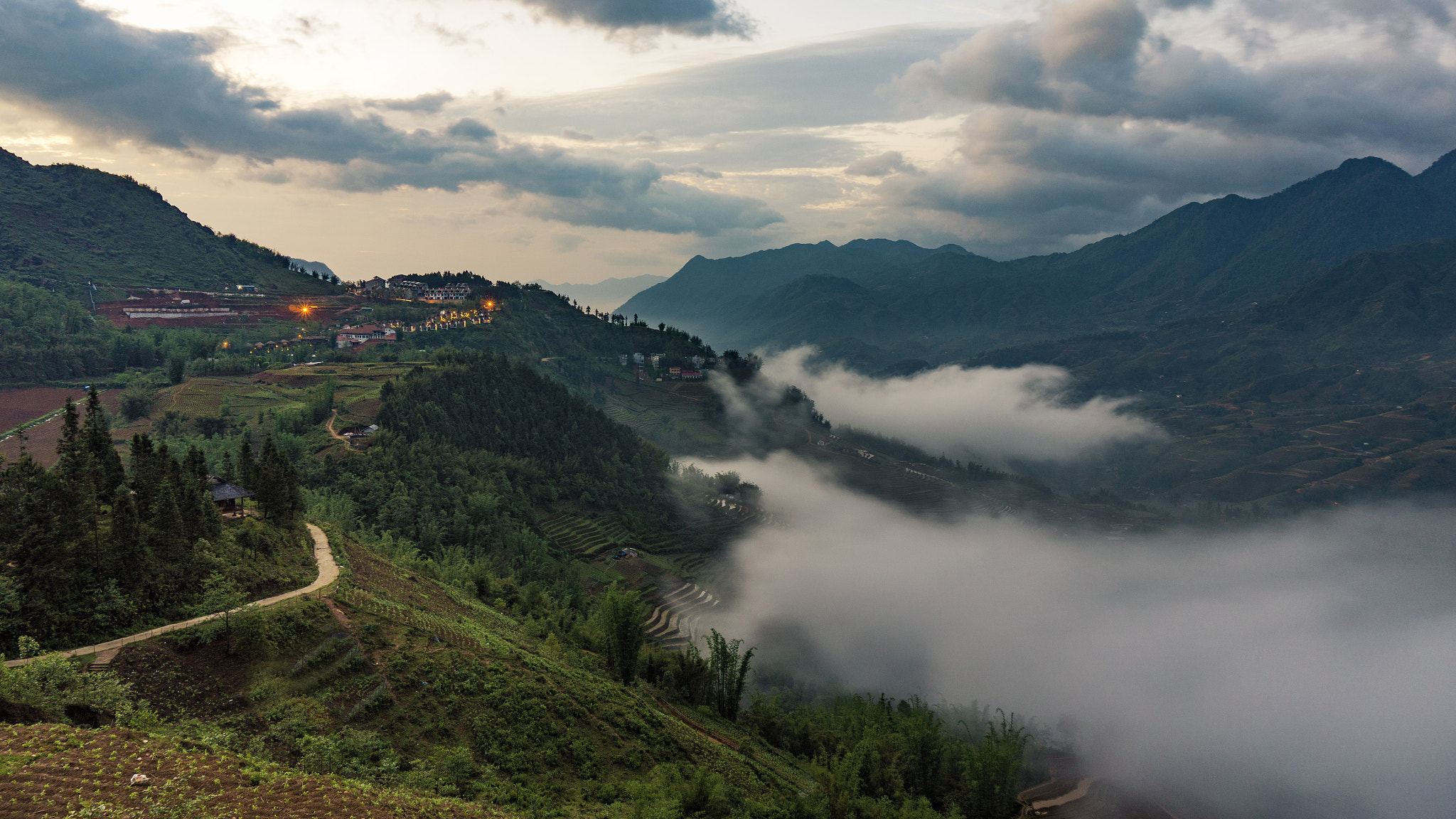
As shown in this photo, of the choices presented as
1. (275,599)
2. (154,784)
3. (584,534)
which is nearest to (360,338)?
(584,534)

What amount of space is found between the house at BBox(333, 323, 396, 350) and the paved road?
143m

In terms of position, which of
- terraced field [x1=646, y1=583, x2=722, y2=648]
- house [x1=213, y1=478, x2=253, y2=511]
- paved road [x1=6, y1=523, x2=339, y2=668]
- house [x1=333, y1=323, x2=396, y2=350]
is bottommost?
terraced field [x1=646, y1=583, x2=722, y2=648]

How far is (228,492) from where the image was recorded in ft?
169

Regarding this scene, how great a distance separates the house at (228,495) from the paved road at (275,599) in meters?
6.29

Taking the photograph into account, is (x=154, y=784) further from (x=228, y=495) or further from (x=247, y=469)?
(x=247, y=469)

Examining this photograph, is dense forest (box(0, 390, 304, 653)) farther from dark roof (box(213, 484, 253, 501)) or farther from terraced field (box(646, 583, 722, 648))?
terraced field (box(646, 583, 722, 648))

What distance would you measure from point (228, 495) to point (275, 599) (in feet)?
46.3

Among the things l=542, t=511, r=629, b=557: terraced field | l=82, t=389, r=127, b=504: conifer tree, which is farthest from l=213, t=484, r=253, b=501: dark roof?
l=542, t=511, r=629, b=557: terraced field

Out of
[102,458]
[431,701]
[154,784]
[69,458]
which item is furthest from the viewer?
[102,458]

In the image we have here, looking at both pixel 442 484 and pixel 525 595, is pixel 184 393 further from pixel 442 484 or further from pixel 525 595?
pixel 525 595

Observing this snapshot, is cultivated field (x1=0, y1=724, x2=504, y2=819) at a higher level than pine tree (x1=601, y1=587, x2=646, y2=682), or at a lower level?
higher

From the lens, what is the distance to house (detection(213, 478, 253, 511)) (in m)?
51.2

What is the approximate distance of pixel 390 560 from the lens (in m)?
64.0

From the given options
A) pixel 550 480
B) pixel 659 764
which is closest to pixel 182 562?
pixel 659 764
